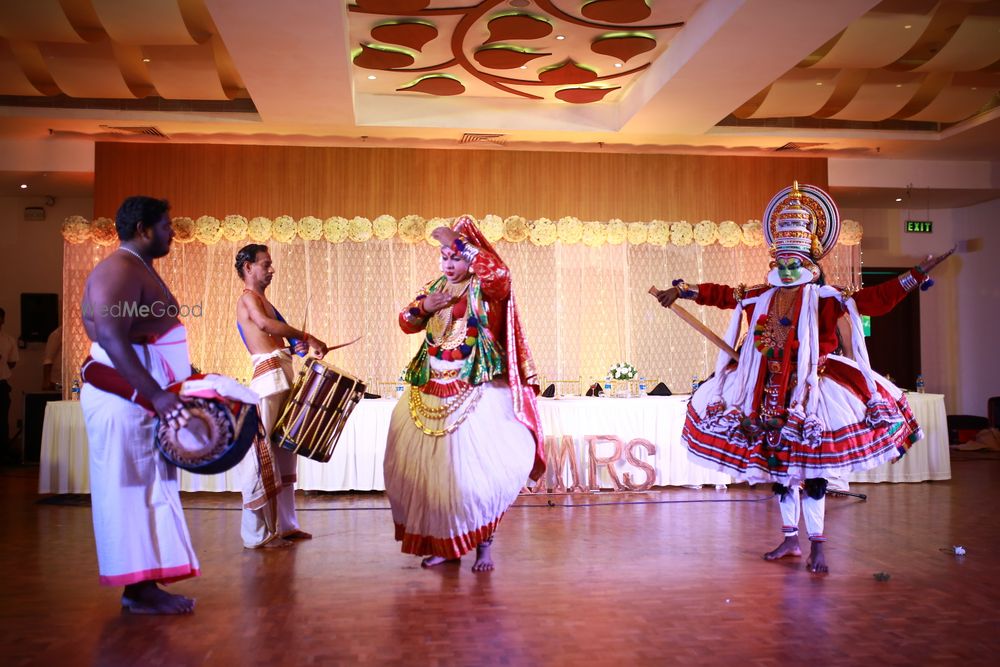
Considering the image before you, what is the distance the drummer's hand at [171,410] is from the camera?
11.7ft

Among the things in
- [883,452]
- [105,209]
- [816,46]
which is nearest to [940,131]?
[816,46]

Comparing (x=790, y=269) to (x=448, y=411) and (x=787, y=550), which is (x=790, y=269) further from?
(x=448, y=411)

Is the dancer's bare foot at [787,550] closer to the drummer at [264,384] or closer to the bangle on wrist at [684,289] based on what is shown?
the bangle on wrist at [684,289]

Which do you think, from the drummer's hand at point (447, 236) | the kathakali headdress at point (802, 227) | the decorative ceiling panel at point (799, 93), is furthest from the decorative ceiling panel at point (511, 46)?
the drummer's hand at point (447, 236)

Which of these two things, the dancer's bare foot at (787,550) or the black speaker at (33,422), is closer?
the dancer's bare foot at (787,550)

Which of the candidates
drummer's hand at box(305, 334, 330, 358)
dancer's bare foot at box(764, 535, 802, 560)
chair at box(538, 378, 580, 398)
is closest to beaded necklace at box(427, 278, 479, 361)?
drummer's hand at box(305, 334, 330, 358)

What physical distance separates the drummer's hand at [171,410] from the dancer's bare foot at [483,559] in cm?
193

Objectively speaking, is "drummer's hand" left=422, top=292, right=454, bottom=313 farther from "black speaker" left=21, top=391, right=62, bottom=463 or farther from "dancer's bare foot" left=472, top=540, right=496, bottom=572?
"black speaker" left=21, top=391, right=62, bottom=463

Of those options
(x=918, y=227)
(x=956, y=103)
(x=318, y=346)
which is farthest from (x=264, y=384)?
(x=918, y=227)

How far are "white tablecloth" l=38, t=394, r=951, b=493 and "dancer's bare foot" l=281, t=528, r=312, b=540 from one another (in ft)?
6.47

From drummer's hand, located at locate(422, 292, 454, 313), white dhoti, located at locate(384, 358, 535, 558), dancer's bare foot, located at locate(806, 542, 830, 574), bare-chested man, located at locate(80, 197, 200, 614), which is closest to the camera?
bare-chested man, located at locate(80, 197, 200, 614)

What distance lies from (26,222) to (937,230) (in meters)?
13.2

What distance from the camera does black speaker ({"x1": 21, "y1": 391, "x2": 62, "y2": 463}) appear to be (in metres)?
11.3

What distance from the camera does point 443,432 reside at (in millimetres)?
4680
